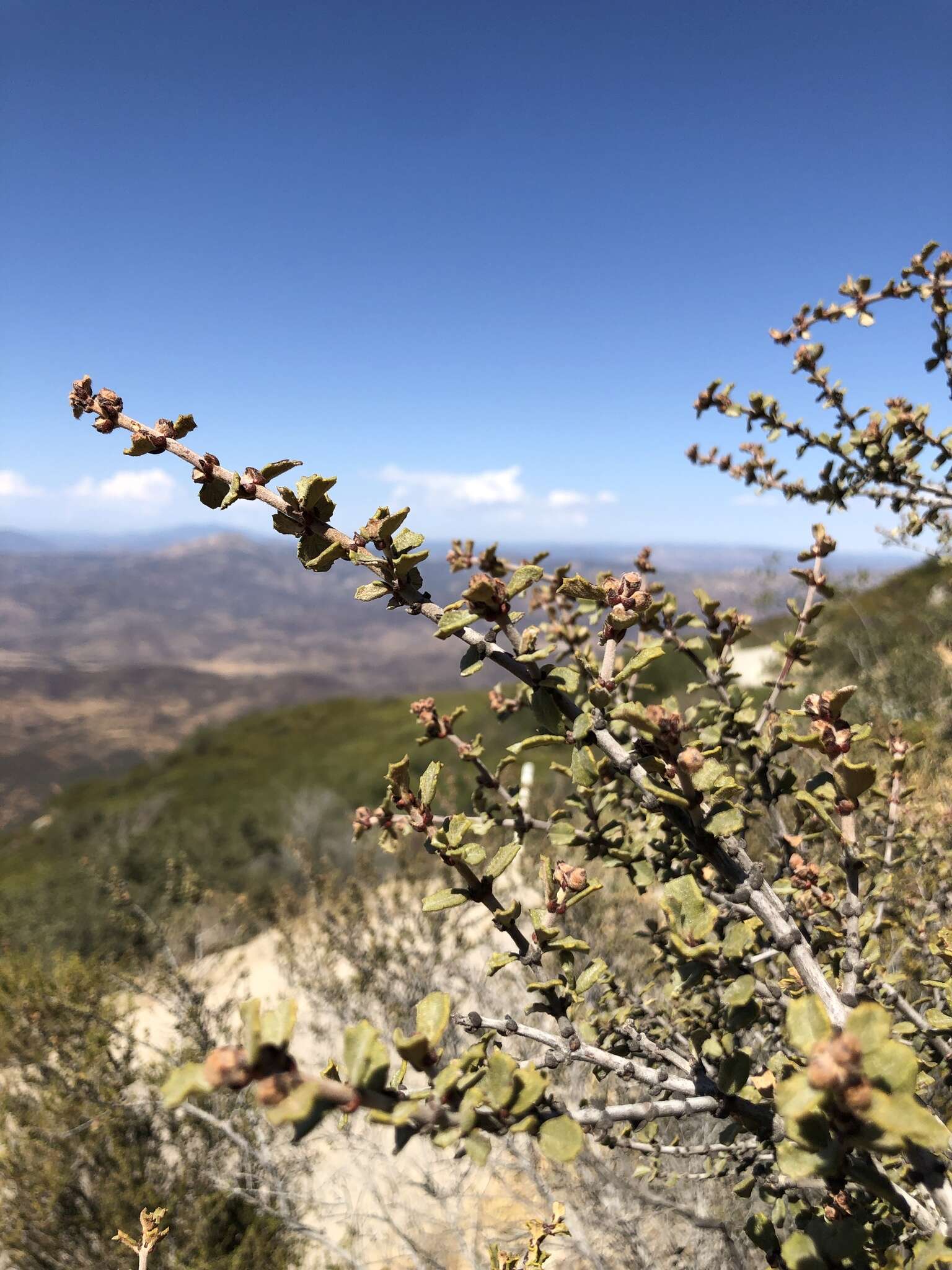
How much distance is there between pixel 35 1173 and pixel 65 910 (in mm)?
8889

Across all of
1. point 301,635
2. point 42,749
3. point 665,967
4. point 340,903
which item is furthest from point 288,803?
point 301,635

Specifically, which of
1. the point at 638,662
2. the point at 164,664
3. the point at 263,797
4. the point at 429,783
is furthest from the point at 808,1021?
the point at 164,664

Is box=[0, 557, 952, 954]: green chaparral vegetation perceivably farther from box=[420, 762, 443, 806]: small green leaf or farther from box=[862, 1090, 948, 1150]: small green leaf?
box=[862, 1090, 948, 1150]: small green leaf

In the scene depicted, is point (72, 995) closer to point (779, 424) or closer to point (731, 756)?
point (731, 756)

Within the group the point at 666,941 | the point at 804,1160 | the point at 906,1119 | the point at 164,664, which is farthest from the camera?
the point at 164,664

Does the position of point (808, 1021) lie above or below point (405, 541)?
below

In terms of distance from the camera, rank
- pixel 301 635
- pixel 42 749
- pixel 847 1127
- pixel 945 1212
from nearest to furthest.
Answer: pixel 847 1127, pixel 945 1212, pixel 42 749, pixel 301 635

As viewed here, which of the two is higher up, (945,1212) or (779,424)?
(779,424)

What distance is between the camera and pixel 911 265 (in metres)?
2.65

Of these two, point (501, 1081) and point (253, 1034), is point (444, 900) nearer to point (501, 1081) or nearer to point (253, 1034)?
point (501, 1081)

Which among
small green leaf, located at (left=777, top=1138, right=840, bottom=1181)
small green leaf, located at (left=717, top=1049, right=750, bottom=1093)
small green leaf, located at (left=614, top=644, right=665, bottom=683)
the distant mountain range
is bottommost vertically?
the distant mountain range

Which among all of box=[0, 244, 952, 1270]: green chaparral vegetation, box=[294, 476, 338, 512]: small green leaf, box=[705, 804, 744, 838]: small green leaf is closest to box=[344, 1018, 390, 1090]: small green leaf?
box=[0, 244, 952, 1270]: green chaparral vegetation

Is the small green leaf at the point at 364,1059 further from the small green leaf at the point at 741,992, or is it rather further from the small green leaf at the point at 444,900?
the small green leaf at the point at 741,992

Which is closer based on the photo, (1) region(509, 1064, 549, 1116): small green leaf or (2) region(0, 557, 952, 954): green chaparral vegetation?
(1) region(509, 1064, 549, 1116): small green leaf
